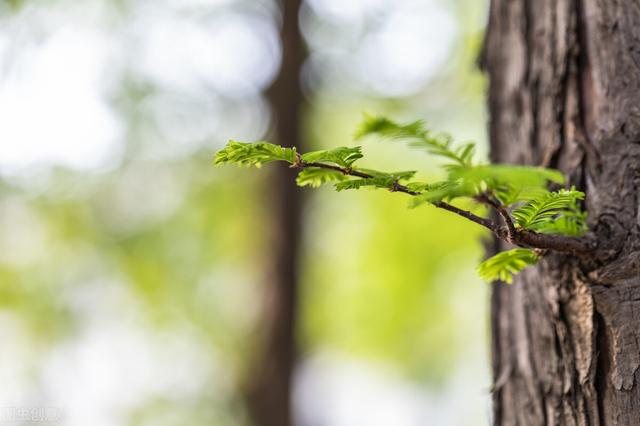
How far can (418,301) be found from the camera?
6.95 m

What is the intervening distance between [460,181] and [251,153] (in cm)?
22

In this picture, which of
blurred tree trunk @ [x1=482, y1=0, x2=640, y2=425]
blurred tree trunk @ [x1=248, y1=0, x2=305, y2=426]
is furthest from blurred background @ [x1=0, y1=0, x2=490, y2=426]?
blurred tree trunk @ [x1=482, y1=0, x2=640, y2=425]

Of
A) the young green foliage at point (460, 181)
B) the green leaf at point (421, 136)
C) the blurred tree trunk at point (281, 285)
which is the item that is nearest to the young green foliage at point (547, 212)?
the young green foliage at point (460, 181)

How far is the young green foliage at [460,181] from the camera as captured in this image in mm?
573

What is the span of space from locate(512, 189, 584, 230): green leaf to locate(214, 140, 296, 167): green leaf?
0.27 metres

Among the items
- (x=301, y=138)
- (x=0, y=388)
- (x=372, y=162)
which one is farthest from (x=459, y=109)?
(x=0, y=388)

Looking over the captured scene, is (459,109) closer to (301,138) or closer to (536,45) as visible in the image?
(301,138)

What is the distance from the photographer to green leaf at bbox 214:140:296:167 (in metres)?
0.69

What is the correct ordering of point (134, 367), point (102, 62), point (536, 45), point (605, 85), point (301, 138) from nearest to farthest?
A: point (605, 85) → point (536, 45) → point (301, 138) → point (102, 62) → point (134, 367)

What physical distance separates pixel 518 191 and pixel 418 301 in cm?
646

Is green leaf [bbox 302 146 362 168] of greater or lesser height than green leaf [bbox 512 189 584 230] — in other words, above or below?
above

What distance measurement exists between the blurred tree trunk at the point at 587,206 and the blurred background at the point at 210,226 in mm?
2604

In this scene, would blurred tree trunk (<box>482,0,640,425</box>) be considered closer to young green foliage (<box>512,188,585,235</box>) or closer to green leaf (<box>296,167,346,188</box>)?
young green foliage (<box>512,188,585,235</box>)

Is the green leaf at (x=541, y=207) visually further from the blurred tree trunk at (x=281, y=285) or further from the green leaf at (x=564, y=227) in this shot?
the blurred tree trunk at (x=281, y=285)
